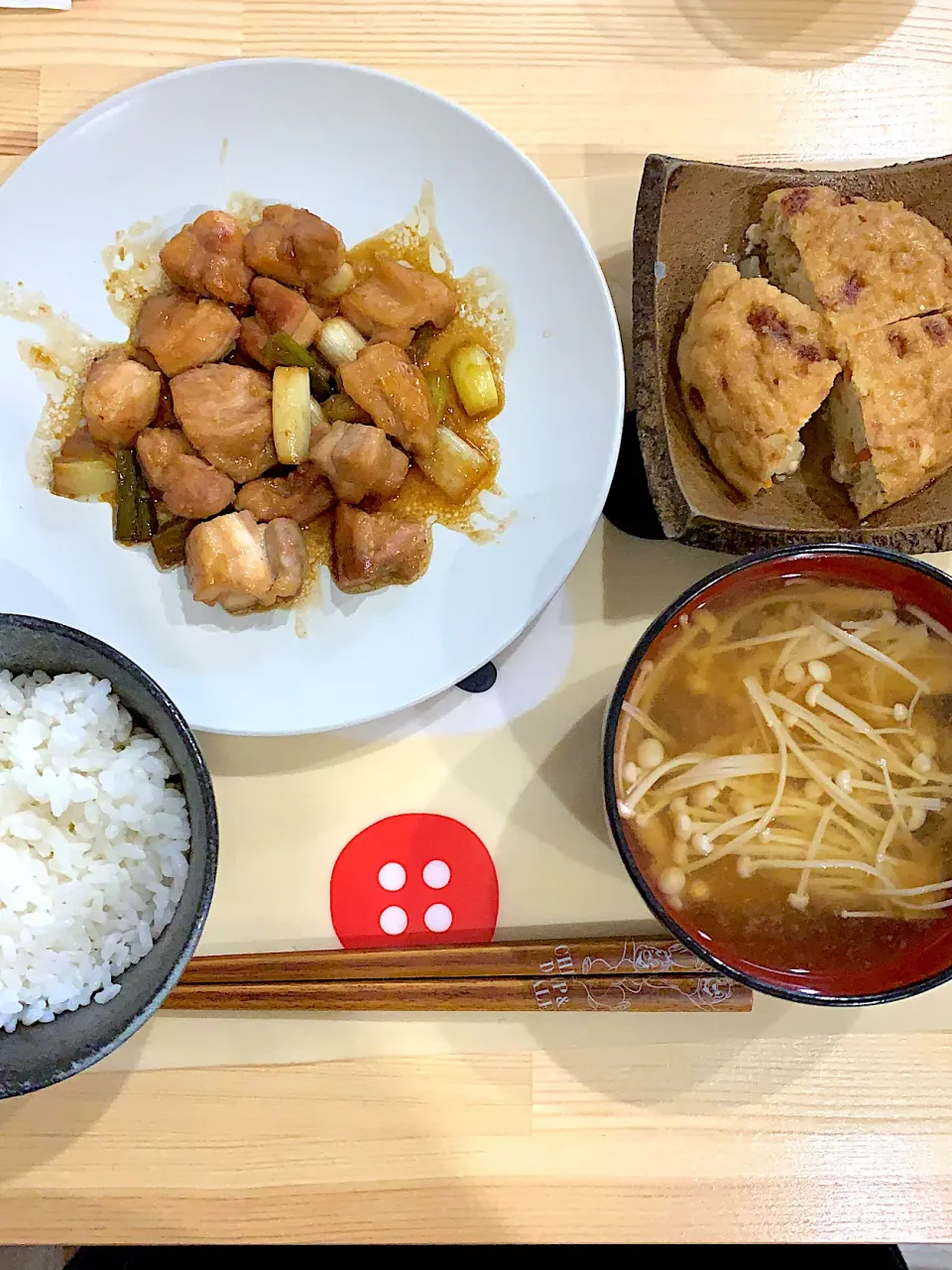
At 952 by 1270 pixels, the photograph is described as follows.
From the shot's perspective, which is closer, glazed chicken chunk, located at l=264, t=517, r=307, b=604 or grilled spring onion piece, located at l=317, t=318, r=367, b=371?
glazed chicken chunk, located at l=264, t=517, r=307, b=604

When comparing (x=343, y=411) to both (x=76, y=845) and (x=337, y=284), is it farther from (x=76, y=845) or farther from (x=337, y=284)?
(x=76, y=845)

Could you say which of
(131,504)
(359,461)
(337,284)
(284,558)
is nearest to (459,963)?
(284,558)

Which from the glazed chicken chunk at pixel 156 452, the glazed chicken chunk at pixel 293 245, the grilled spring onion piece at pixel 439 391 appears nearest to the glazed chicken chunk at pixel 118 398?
the glazed chicken chunk at pixel 156 452

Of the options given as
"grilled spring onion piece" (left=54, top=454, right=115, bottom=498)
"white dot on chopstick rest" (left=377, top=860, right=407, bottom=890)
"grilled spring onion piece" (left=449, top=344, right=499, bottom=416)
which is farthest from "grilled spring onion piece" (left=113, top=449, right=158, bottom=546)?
"white dot on chopstick rest" (left=377, top=860, right=407, bottom=890)

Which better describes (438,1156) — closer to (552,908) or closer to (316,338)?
(552,908)

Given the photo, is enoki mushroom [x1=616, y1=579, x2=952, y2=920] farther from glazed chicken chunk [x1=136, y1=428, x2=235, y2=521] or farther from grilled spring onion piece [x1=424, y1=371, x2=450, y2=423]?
glazed chicken chunk [x1=136, y1=428, x2=235, y2=521]

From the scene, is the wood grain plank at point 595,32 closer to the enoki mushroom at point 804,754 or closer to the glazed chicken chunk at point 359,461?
the glazed chicken chunk at point 359,461

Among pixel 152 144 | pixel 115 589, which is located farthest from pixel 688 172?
pixel 115 589
